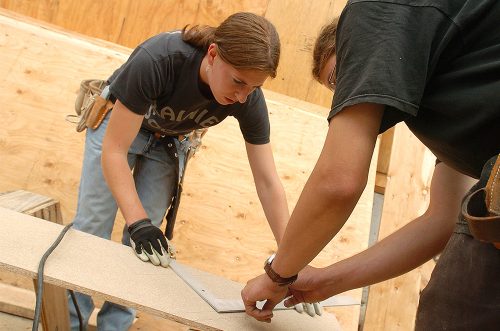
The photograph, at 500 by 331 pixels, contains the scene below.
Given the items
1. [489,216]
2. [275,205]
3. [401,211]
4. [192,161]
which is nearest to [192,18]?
[192,161]

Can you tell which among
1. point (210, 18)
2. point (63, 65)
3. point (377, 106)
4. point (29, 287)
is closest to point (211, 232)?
point (29, 287)

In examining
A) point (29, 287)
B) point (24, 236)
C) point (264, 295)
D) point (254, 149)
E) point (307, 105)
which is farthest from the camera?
point (307, 105)

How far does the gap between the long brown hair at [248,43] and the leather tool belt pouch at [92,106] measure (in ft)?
2.11

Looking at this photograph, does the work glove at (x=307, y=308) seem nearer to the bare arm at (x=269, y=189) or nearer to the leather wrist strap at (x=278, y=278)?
the bare arm at (x=269, y=189)

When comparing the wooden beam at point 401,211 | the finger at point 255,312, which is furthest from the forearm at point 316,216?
the wooden beam at point 401,211

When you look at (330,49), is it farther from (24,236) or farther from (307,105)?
(307,105)

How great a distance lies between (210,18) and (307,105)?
93 centimetres

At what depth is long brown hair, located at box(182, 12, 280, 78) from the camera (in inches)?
70.6

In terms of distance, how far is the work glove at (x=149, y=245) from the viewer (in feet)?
5.86

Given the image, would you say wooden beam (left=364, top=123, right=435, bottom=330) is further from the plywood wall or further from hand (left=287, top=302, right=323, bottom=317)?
hand (left=287, top=302, right=323, bottom=317)

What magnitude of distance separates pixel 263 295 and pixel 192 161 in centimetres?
195

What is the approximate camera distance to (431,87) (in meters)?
1.00

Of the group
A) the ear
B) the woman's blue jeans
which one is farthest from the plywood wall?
the ear

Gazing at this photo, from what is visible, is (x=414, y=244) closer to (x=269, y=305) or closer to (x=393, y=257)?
(x=393, y=257)
